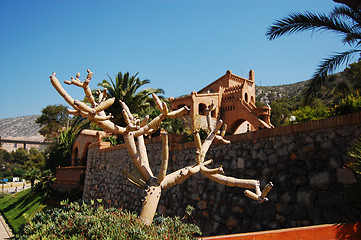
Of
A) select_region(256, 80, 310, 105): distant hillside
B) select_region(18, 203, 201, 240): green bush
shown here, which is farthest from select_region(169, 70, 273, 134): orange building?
select_region(256, 80, 310, 105): distant hillside

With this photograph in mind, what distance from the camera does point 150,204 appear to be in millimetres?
5277

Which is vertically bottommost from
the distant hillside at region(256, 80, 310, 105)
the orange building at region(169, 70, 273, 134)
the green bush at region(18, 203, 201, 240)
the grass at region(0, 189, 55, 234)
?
the grass at region(0, 189, 55, 234)

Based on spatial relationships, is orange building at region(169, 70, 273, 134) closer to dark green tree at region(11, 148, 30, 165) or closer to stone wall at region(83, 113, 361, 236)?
stone wall at region(83, 113, 361, 236)

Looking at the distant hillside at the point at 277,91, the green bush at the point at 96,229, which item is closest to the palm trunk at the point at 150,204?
the green bush at the point at 96,229

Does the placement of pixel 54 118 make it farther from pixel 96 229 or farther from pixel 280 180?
pixel 96 229

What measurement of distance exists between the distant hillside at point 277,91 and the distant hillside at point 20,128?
361 feet

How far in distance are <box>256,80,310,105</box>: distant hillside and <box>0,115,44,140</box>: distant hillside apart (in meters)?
110

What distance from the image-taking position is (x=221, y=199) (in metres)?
8.02

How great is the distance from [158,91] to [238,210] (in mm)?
13419

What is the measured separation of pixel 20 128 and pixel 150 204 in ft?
582

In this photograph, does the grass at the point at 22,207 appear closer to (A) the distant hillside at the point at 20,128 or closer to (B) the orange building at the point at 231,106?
(B) the orange building at the point at 231,106

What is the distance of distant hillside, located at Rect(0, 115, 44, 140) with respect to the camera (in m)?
152

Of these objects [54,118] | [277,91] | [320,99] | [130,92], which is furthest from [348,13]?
[277,91]

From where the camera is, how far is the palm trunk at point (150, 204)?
17.0 ft
